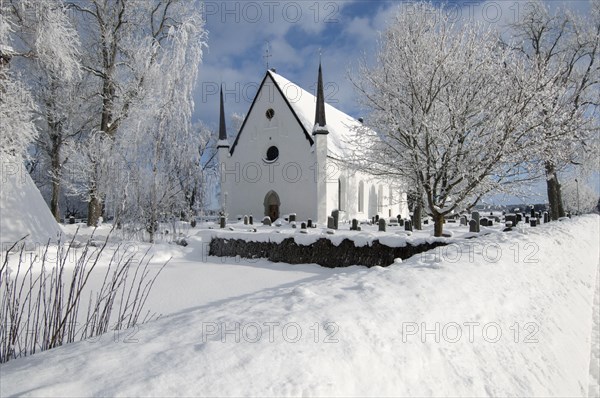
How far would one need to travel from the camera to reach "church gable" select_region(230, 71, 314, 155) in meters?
25.3

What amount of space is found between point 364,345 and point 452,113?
10.0m

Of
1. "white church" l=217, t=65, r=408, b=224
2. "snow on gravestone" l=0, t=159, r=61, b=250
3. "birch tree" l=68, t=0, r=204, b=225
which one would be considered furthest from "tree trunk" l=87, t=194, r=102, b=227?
"white church" l=217, t=65, r=408, b=224

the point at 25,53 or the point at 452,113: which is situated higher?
the point at 25,53

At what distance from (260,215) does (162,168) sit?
12491 mm

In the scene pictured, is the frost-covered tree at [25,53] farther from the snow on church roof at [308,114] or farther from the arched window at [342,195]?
the arched window at [342,195]

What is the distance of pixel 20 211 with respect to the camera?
A: 977cm

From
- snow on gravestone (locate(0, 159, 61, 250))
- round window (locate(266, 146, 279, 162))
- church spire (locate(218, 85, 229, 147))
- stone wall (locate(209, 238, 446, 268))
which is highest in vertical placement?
church spire (locate(218, 85, 229, 147))

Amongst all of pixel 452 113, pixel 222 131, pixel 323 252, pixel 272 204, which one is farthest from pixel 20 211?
pixel 222 131

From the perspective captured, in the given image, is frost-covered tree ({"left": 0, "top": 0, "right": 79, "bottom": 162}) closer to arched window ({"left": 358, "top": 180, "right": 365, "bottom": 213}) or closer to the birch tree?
the birch tree

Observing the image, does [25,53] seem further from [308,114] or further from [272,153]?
[308,114]

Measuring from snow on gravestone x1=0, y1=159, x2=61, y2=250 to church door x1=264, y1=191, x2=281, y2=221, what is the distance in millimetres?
15428

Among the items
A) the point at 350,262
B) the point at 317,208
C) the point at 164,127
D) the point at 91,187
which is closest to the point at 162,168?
the point at 164,127

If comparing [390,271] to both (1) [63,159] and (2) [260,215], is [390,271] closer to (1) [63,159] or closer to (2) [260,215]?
(2) [260,215]

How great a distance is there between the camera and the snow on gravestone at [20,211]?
9.32 m
